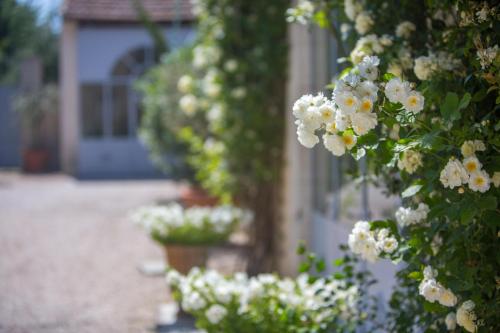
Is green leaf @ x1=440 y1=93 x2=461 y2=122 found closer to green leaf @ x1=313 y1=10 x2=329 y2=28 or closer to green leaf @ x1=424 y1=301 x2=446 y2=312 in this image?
green leaf @ x1=424 y1=301 x2=446 y2=312

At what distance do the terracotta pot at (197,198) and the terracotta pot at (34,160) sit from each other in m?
8.63

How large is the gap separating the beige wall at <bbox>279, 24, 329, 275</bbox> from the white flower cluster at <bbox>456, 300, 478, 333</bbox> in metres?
3.16

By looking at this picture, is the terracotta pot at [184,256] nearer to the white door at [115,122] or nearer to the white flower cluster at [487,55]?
the white flower cluster at [487,55]

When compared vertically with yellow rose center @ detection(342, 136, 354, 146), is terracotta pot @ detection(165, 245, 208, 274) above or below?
below

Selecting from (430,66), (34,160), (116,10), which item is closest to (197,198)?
(430,66)

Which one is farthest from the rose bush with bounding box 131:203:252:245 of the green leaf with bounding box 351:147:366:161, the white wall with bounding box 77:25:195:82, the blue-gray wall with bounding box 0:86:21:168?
the blue-gray wall with bounding box 0:86:21:168

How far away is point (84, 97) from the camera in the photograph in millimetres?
18453

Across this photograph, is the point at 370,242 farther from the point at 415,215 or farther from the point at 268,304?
the point at 268,304

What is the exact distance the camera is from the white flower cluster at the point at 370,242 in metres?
2.40

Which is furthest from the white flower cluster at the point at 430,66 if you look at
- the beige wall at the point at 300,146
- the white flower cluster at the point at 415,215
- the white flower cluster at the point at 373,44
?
the beige wall at the point at 300,146

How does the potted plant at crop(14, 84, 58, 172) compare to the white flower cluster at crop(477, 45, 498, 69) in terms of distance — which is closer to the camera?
the white flower cluster at crop(477, 45, 498, 69)

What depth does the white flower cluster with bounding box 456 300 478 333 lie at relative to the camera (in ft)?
7.22

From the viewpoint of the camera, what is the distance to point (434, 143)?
1.95m

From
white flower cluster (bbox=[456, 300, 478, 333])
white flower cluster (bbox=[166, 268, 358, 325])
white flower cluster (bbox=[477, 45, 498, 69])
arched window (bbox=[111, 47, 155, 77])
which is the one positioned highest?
arched window (bbox=[111, 47, 155, 77])
